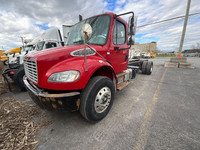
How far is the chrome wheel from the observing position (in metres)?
1.86

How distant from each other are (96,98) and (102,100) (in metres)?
0.19

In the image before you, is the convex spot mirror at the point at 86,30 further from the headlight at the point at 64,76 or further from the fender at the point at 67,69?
the headlight at the point at 64,76

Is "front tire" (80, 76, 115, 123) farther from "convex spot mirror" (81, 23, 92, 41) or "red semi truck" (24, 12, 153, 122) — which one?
"convex spot mirror" (81, 23, 92, 41)

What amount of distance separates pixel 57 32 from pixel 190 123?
33.9 feet

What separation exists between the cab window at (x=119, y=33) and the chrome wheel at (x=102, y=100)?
147 cm

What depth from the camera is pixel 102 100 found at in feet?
6.34

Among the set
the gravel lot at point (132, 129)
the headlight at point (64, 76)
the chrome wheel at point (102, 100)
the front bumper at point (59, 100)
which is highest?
the headlight at point (64, 76)

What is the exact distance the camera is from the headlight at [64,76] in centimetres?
144

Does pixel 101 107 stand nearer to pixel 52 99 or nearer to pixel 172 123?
pixel 52 99

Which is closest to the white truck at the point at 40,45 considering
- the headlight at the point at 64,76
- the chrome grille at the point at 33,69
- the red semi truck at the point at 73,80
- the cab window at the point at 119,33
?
the chrome grille at the point at 33,69

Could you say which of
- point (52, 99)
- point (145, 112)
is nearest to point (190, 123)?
point (145, 112)

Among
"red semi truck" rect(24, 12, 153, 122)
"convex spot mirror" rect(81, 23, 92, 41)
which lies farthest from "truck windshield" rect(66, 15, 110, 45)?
"convex spot mirror" rect(81, 23, 92, 41)

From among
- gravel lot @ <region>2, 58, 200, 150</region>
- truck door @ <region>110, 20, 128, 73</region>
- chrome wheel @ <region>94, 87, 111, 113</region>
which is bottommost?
gravel lot @ <region>2, 58, 200, 150</region>

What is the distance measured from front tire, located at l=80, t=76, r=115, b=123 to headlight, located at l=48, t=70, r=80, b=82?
336mm
